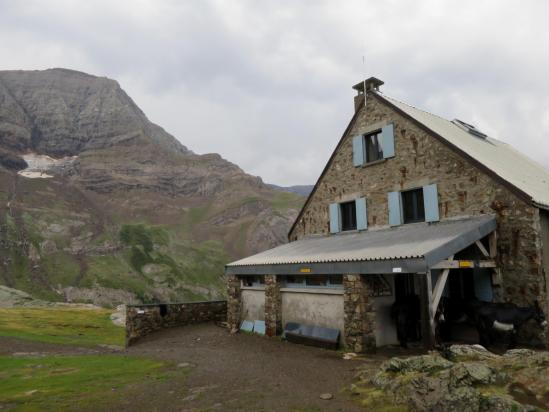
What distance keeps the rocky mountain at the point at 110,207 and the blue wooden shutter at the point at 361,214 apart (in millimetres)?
68455

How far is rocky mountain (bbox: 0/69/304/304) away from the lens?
283 ft

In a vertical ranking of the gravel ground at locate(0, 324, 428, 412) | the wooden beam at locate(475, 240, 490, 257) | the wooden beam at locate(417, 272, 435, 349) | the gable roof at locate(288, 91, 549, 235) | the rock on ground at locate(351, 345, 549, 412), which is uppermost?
the gable roof at locate(288, 91, 549, 235)

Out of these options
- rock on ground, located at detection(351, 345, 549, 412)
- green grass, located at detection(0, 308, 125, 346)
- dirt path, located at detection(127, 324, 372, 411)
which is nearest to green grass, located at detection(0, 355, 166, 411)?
dirt path, located at detection(127, 324, 372, 411)

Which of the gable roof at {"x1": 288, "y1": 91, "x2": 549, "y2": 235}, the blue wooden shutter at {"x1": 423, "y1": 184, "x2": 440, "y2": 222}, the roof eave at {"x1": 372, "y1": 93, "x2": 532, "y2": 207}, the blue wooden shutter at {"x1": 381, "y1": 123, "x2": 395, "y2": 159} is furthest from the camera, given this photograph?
the blue wooden shutter at {"x1": 381, "y1": 123, "x2": 395, "y2": 159}

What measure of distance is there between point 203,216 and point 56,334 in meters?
118

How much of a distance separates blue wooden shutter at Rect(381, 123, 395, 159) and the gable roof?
0.85 meters

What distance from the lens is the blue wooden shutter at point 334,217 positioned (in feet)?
65.1

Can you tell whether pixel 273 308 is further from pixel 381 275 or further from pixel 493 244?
pixel 493 244

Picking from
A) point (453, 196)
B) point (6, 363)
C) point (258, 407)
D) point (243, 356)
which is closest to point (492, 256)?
point (453, 196)

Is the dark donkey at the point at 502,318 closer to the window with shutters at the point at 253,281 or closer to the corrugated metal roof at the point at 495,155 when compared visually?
the corrugated metal roof at the point at 495,155

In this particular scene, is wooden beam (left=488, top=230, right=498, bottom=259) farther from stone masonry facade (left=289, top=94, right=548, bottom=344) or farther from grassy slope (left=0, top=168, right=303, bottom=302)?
grassy slope (left=0, top=168, right=303, bottom=302)

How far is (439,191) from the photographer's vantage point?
1546cm

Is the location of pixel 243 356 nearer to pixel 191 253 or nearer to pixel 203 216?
pixel 191 253

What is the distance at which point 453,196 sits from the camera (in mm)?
14969
